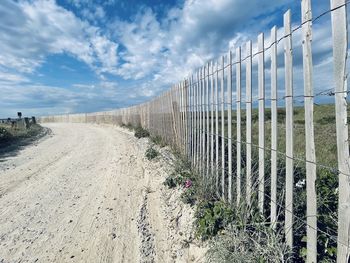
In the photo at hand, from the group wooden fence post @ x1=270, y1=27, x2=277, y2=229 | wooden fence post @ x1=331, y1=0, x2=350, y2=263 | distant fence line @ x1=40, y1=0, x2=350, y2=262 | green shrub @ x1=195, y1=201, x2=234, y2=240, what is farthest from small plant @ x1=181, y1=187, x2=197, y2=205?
wooden fence post @ x1=331, y1=0, x2=350, y2=263

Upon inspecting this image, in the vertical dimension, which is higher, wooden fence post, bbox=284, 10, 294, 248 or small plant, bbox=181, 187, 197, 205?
wooden fence post, bbox=284, 10, 294, 248

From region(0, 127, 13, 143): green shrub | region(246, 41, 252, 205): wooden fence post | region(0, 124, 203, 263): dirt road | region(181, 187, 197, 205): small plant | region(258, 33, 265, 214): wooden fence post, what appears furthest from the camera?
region(0, 127, 13, 143): green shrub

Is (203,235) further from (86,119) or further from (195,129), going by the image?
(86,119)

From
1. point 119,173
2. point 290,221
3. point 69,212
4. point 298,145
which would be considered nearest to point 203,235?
point 290,221

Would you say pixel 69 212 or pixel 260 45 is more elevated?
pixel 260 45

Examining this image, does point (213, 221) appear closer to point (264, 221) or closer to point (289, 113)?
point (264, 221)

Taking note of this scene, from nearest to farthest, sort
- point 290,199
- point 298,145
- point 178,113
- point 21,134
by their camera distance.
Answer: point 290,199, point 298,145, point 178,113, point 21,134

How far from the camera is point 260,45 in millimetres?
3387

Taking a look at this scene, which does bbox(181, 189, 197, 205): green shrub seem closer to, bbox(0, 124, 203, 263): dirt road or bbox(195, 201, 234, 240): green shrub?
bbox(0, 124, 203, 263): dirt road

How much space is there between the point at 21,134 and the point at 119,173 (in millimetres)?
15400

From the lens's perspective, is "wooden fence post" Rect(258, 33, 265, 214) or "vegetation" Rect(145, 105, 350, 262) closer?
"vegetation" Rect(145, 105, 350, 262)

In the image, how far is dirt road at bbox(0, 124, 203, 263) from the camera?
4043mm

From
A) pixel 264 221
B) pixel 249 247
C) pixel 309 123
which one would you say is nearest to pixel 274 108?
pixel 309 123

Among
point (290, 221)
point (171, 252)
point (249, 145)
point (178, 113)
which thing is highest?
point (178, 113)
